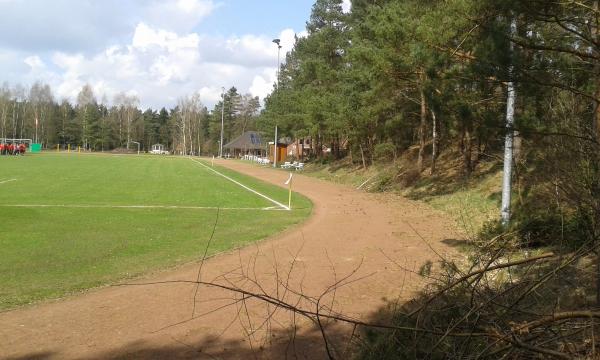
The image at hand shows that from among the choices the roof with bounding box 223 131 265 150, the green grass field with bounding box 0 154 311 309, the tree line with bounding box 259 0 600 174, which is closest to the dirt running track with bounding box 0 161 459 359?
the green grass field with bounding box 0 154 311 309

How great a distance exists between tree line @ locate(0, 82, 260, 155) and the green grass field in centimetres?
9735

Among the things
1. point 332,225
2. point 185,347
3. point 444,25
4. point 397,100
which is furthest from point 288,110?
point 185,347

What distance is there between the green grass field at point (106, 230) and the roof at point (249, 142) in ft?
289

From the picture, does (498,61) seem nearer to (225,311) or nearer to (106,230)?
(225,311)

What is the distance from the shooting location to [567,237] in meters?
6.79

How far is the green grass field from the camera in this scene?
935 cm

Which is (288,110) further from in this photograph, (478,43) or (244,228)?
(478,43)

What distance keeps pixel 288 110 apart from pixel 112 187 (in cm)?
3225

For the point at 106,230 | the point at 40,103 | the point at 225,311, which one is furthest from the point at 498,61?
the point at 40,103

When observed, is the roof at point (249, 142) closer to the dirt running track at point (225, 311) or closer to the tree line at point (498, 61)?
the tree line at point (498, 61)

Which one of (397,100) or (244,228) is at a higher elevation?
(397,100)

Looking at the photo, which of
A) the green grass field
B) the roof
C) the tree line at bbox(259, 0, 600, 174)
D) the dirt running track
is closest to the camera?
the tree line at bbox(259, 0, 600, 174)

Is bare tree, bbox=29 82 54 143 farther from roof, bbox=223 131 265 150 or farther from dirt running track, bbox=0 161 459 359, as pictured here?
dirt running track, bbox=0 161 459 359

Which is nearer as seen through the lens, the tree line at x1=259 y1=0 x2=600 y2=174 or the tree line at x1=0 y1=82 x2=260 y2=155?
the tree line at x1=259 y1=0 x2=600 y2=174
